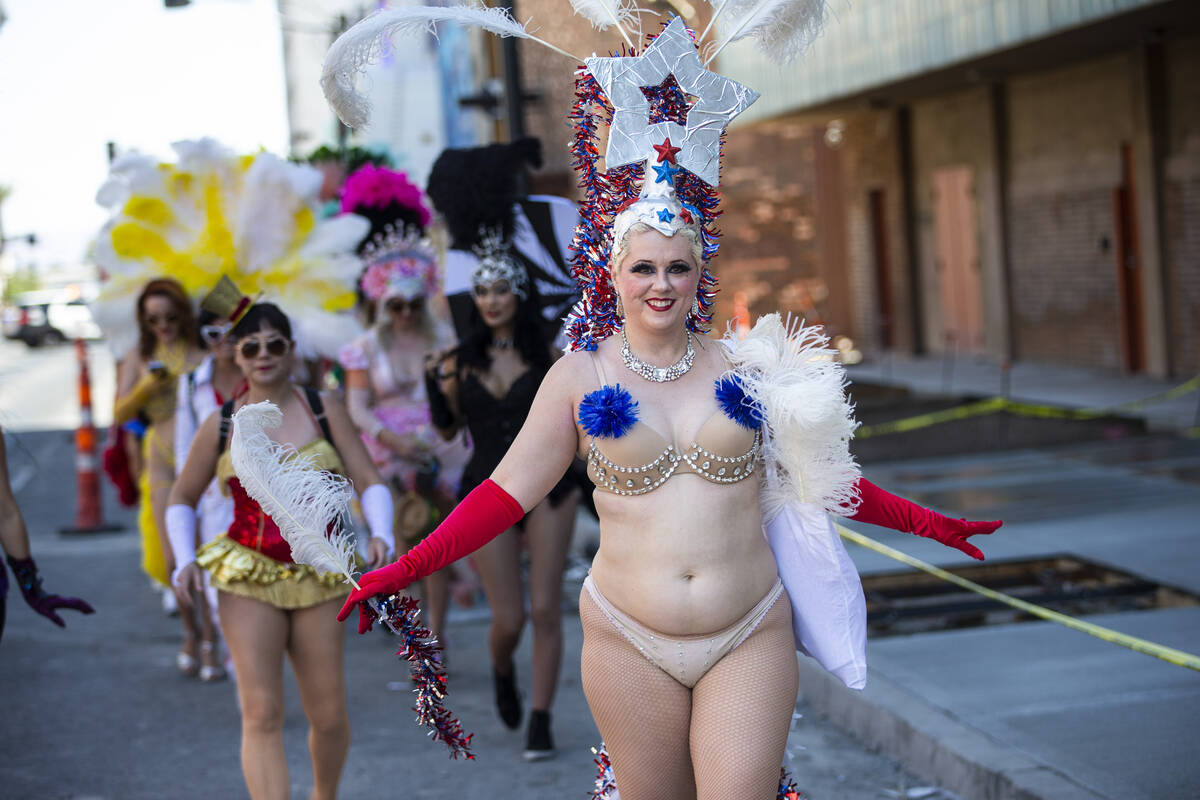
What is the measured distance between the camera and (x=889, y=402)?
16453 mm

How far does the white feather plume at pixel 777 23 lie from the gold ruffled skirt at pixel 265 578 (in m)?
2.10

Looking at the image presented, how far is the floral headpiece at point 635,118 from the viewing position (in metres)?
3.52

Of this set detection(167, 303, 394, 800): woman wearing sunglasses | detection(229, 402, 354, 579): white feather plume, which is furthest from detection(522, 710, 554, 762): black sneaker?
detection(229, 402, 354, 579): white feather plume

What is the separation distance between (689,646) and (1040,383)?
1456 cm

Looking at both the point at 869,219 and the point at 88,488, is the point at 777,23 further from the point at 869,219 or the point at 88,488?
the point at 869,219

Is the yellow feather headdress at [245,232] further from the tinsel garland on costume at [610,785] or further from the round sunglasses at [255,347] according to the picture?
the tinsel garland on costume at [610,785]

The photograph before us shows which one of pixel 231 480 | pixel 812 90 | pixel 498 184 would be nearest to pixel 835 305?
pixel 812 90

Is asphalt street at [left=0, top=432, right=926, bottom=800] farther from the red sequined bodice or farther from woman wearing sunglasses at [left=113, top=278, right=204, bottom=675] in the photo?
the red sequined bodice

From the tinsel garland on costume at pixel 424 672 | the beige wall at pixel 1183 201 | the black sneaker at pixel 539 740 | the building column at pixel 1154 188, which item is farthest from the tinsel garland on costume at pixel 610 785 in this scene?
the building column at pixel 1154 188

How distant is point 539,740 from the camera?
19.0 ft

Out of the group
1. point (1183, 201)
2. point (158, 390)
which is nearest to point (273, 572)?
point (158, 390)

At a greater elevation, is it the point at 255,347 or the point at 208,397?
the point at 255,347

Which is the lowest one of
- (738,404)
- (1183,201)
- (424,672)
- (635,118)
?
(424,672)

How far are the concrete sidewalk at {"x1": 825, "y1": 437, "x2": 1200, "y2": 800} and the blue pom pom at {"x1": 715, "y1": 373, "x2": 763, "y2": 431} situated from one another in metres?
1.78
